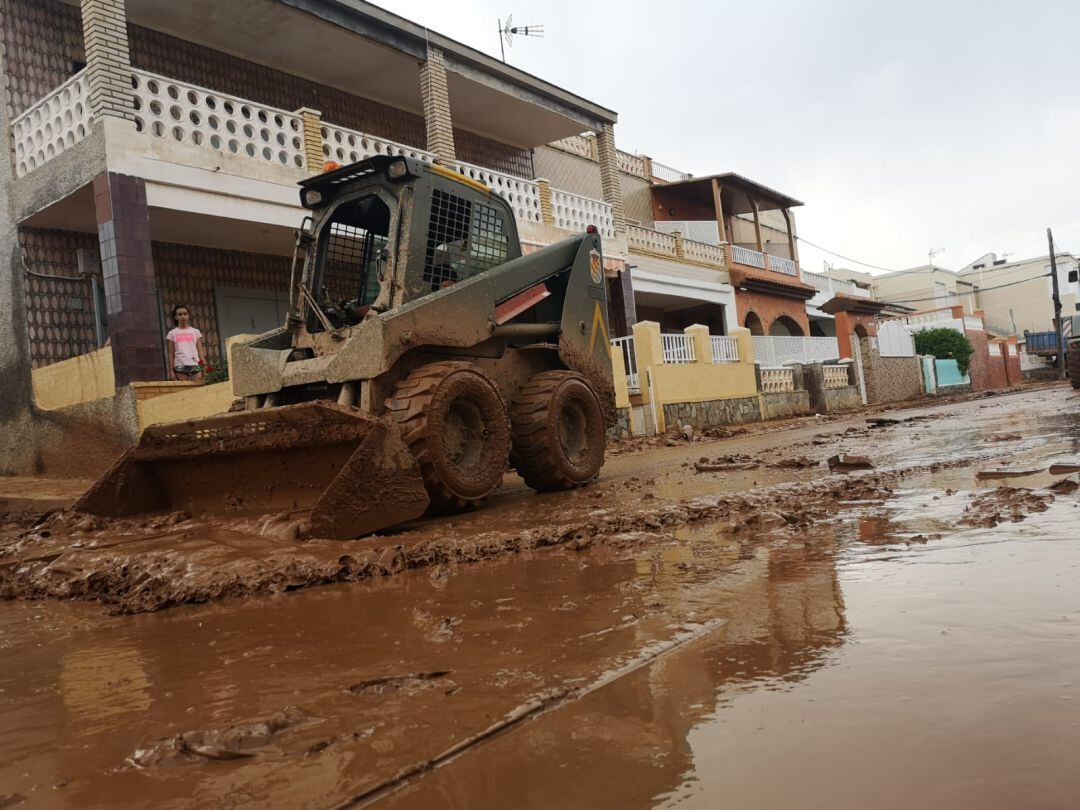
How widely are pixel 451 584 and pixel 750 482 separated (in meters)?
3.07

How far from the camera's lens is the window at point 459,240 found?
5.62m

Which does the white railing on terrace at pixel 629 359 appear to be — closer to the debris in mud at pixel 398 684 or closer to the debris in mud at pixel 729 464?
the debris in mud at pixel 729 464

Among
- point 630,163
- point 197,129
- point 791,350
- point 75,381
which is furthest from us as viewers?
point 630,163

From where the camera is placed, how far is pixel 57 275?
10.1 metres

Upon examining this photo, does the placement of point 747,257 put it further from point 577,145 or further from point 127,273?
point 127,273

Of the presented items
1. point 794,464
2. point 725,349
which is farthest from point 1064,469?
point 725,349

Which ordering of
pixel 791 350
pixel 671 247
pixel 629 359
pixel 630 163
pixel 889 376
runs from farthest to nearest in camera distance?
pixel 889 376 < pixel 630 163 < pixel 791 350 < pixel 671 247 < pixel 629 359

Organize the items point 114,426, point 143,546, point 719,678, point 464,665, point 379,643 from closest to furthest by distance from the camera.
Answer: point 719,678
point 464,665
point 379,643
point 143,546
point 114,426

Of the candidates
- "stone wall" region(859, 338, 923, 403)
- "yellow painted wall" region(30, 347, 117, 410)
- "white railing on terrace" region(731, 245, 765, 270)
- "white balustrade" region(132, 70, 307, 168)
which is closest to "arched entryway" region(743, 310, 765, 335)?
A: "white railing on terrace" region(731, 245, 765, 270)

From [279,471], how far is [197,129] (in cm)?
682

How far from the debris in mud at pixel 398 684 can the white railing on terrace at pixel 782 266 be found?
77.7 feet

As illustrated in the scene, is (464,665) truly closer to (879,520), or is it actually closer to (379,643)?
(379,643)

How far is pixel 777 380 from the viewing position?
734 inches

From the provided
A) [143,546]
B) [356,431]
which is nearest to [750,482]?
[356,431]
